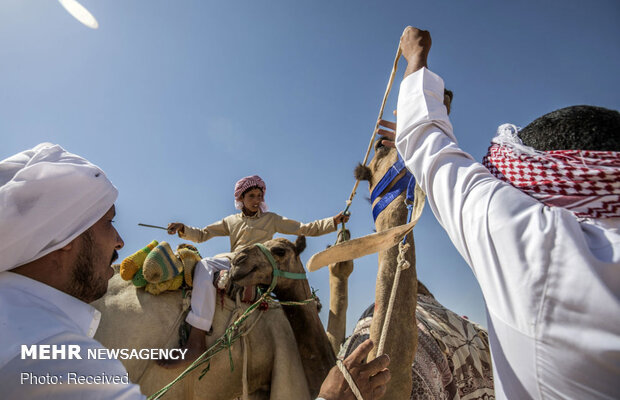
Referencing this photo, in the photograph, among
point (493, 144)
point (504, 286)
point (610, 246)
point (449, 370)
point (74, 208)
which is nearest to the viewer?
point (610, 246)

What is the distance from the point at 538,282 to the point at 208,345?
11.4ft

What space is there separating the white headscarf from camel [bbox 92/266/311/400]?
218 cm

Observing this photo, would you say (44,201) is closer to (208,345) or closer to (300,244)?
(208,345)

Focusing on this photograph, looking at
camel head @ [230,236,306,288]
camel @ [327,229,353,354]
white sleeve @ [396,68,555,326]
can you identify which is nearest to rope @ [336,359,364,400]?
white sleeve @ [396,68,555,326]

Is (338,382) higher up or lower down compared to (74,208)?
lower down

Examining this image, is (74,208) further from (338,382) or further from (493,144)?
(493,144)

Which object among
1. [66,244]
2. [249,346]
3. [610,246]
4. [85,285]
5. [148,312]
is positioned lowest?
[249,346]

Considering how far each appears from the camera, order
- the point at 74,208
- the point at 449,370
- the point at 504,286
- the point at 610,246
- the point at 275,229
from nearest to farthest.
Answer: the point at 610,246, the point at 504,286, the point at 74,208, the point at 449,370, the point at 275,229

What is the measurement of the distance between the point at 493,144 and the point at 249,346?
11.1ft

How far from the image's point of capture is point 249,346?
13.6ft

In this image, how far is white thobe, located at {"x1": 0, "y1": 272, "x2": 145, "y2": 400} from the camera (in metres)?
1.17

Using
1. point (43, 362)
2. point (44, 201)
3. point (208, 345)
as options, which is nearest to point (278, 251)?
point (208, 345)

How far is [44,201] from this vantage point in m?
1.70

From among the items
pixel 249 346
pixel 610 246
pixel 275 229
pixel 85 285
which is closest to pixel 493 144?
pixel 610 246
